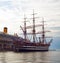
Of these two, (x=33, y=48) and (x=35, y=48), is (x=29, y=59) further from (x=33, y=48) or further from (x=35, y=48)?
(x=35, y=48)

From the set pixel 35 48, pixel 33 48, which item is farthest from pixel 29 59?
pixel 35 48

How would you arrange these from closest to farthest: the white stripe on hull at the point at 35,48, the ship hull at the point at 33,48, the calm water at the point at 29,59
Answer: the calm water at the point at 29,59 → the ship hull at the point at 33,48 → the white stripe on hull at the point at 35,48

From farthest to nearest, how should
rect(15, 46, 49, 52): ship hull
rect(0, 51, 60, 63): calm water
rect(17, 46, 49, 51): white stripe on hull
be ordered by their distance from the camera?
rect(17, 46, 49, 51): white stripe on hull
rect(15, 46, 49, 52): ship hull
rect(0, 51, 60, 63): calm water

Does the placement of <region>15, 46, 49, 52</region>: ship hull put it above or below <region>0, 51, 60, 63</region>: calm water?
above

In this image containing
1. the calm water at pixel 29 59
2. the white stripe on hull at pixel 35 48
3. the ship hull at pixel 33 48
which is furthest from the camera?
the white stripe on hull at pixel 35 48

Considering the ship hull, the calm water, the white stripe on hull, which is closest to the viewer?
the calm water

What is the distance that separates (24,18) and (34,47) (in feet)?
83.6

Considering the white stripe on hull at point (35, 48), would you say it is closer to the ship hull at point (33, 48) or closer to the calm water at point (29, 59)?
the ship hull at point (33, 48)

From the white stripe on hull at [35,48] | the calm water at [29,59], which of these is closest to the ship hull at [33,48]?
the white stripe on hull at [35,48]

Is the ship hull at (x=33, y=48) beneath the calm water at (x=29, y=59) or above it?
above

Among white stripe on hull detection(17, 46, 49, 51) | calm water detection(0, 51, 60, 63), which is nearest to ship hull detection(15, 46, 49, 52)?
white stripe on hull detection(17, 46, 49, 51)

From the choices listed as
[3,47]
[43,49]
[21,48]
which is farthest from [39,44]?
[3,47]

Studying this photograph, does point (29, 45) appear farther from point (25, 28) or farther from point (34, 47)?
point (25, 28)

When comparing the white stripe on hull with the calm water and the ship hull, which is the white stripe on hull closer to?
the ship hull
